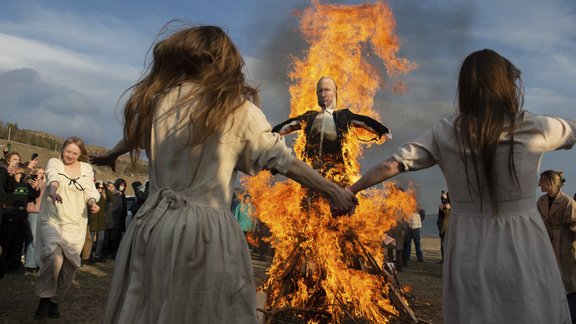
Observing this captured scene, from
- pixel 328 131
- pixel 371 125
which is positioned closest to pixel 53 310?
pixel 328 131

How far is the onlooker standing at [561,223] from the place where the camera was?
21.7ft

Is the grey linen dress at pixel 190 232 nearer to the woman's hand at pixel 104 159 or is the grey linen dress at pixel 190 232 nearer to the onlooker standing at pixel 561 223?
the woman's hand at pixel 104 159

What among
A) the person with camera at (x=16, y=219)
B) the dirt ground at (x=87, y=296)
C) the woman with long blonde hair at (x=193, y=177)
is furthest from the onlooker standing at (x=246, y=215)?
the woman with long blonde hair at (x=193, y=177)

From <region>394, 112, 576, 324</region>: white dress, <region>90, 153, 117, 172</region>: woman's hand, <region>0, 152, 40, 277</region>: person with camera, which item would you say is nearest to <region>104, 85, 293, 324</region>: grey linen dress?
<region>90, 153, 117, 172</region>: woman's hand

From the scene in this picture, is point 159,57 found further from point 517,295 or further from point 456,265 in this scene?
point 517,295

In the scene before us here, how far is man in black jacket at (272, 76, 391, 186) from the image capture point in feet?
20.2

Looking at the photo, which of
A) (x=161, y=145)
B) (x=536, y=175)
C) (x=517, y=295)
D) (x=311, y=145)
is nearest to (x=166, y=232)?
(x=161, y=145)

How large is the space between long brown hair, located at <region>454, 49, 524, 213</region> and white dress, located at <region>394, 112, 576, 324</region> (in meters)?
0.05

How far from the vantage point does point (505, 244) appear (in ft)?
8.93

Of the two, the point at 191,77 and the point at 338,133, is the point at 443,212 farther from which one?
the point at 191,77

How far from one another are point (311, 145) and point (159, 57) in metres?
3.70

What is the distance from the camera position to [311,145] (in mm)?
6242

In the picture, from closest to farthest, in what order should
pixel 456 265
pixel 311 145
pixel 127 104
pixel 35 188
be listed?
pixel 127 104 < pixel 456 265 < pixel 311 145 < pixel 35 188

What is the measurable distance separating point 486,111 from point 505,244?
0.74 meters
